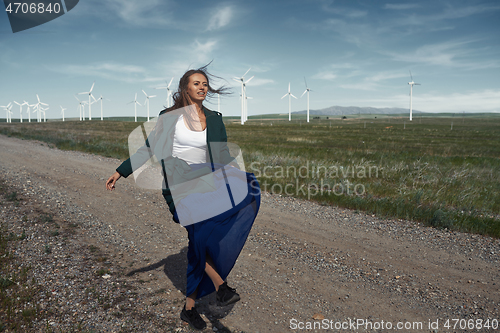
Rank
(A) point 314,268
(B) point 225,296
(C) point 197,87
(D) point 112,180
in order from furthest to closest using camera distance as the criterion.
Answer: (A) point 314,268 < (D) point 112,180 < (C) point 197,87 < (B) point 225,296

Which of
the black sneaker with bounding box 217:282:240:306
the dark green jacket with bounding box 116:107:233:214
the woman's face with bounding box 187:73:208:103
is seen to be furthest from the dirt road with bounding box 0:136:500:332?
the woman's face with bounding box 187:73:208:103

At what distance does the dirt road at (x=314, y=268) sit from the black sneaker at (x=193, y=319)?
0.10m

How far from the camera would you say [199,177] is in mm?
3443

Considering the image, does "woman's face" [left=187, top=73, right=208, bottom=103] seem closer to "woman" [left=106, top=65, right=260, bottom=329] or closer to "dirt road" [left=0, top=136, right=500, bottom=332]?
"woman" [left=106, top=65, right=260, bottom=329]

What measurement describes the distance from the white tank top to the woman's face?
0.30 meters

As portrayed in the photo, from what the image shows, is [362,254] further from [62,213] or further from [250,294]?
[62,213]

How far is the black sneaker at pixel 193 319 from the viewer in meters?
3.51

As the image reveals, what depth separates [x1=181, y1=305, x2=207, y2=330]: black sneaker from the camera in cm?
351

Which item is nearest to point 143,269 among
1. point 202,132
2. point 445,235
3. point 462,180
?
point 202,132

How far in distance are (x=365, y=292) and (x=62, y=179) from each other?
1050 centimetres

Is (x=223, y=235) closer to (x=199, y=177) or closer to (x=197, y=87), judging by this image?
(x=199, y=177)

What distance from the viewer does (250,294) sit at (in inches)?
168

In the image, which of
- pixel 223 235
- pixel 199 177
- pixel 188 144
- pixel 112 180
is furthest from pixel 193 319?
pixel 188 144

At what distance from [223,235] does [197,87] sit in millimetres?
1677
